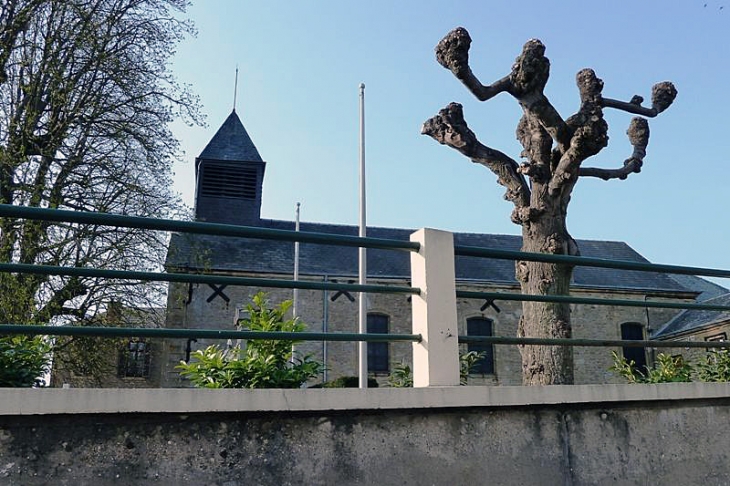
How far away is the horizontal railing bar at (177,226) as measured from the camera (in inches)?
114

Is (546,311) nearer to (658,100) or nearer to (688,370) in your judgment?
(688,370)

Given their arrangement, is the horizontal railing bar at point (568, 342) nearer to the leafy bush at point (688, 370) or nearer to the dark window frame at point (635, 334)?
the leafy bush at point (688, 370)

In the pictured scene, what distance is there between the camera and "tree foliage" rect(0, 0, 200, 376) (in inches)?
546

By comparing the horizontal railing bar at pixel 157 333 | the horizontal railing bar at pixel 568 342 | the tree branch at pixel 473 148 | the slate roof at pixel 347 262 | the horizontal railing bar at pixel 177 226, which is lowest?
the horizontal railing bar at pixel 157 333

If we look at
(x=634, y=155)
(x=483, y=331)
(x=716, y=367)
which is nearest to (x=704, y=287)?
(x=483, y=331)

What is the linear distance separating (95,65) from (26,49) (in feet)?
5.19

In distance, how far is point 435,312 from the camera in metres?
3.64

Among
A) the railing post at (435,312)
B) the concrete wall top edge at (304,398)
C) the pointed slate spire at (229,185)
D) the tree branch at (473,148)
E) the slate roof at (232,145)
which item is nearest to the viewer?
the concrete wall top edge at (304,398)

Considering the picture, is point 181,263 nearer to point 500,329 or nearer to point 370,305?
point 370,305

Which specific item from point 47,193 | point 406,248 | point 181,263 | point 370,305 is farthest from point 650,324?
point 406,248

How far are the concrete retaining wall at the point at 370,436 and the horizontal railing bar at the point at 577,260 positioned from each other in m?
0.80

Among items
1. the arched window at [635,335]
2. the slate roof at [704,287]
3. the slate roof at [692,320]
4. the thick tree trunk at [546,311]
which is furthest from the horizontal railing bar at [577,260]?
the slate roof at [704,287]

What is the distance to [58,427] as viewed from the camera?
273 cm

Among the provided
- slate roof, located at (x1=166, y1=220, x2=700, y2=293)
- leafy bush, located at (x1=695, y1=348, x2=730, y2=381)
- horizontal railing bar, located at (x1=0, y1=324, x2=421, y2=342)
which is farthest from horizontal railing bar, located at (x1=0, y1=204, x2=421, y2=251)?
slate roof, located at (x1=166, y1=220, x2=700, y2=293)
